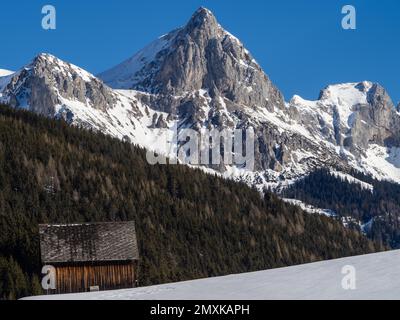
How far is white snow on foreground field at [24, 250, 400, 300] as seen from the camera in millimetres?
32219

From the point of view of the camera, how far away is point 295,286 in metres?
34.8

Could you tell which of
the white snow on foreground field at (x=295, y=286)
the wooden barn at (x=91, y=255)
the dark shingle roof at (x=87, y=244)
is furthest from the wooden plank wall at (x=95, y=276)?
the white snow on foreground field at (x=295, y=286)

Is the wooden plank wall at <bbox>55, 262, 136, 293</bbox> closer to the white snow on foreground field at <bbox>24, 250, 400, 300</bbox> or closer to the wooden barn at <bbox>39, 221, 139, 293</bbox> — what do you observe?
the wooden barn at <bbox>39, 221, 139, 293</bbox>

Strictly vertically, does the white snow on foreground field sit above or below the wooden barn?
below

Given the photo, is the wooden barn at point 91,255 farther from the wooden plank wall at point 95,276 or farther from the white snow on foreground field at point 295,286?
the white snow on foreground field at point 295,286

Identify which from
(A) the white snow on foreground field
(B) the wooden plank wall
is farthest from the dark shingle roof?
(A) the white snow on foreground field

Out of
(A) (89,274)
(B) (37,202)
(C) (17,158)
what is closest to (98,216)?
(B) (37,202)

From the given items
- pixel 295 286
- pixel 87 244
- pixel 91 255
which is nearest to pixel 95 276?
pixel 91 255

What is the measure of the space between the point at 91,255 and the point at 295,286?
61689 mm

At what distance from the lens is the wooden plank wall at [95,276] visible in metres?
94.0

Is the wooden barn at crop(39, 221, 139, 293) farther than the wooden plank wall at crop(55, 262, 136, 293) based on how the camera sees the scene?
Yes
